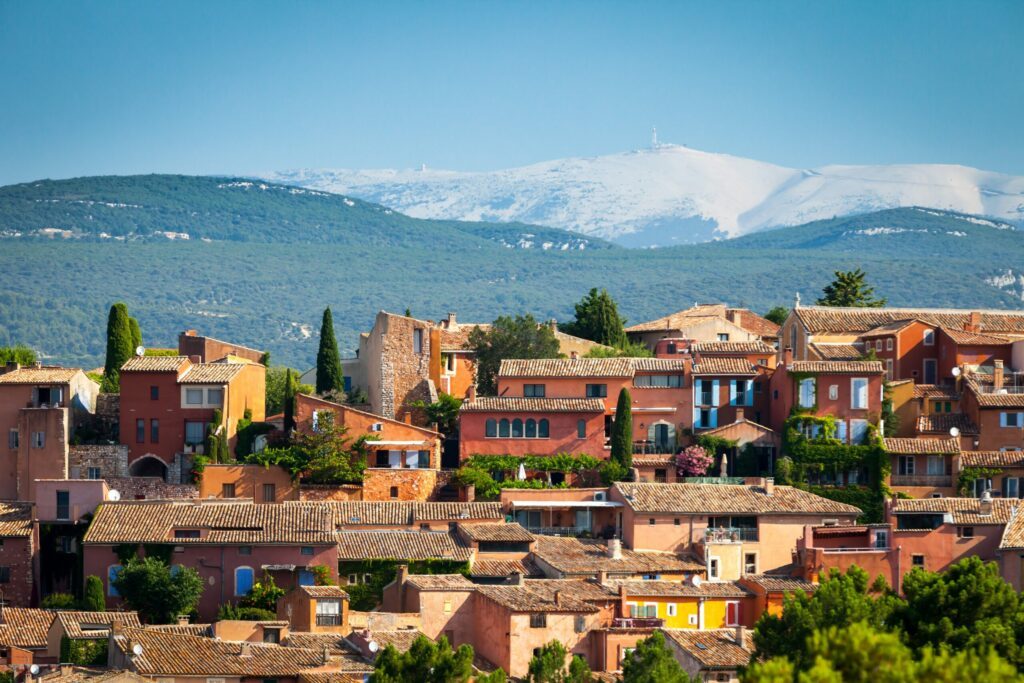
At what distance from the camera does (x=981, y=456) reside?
7475 centimetres

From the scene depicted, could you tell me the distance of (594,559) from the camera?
66.7 metres

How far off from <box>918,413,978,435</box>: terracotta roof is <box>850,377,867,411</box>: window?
8.05 ft

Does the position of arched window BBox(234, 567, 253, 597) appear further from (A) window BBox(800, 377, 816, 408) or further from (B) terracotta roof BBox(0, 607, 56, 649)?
(A) window BBox(800, 377, 816, 408)

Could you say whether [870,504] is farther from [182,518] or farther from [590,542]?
[182,518]

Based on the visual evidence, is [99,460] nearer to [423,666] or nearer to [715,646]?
[423,666]

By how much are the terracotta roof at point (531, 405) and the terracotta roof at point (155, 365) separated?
9.57m

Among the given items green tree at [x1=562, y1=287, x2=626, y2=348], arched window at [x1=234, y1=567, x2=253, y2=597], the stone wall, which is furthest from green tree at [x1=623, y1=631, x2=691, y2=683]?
green tree at [x1=562, y1=287, x2=626, y2=348]

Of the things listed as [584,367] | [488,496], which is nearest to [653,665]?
[488,496]

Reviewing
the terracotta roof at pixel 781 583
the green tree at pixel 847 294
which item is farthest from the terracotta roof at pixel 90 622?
the green tree at pixel 847 294

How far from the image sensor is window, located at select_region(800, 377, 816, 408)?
7656cm

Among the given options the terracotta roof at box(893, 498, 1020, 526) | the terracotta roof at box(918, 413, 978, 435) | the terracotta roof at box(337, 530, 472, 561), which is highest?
the terracotta roof at box(918, 413, 978, 435)

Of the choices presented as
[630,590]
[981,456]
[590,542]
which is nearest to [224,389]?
[590,542]

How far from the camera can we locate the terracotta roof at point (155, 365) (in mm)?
74875

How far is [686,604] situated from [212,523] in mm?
13921
